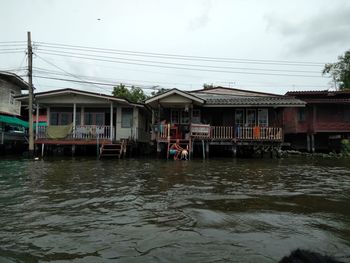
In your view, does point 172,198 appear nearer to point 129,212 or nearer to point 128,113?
point 129,212

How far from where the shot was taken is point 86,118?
23.6m

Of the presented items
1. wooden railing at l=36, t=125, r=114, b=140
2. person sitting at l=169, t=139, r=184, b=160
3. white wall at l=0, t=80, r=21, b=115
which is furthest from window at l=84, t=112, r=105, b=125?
white wall at l=0, t=80, r=21, b=115

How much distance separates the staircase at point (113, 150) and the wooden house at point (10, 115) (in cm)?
755

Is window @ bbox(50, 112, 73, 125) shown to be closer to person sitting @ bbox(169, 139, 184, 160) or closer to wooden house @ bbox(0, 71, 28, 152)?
wooden house @ bbox(0, 71, 28, 152)

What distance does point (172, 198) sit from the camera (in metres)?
7.70

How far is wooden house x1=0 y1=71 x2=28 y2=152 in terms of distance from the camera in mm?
24147

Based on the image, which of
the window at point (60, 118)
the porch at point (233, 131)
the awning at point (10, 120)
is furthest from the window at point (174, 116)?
the awning at point (10, 120)

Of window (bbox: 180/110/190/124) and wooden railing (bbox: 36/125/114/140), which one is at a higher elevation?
window (bbox: 180/110/190/124)

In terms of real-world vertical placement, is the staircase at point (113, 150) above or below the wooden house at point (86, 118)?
below

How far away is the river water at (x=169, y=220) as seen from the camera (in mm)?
4355

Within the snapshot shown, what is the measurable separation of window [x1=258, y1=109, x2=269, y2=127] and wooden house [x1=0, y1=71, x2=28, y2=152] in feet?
55.4

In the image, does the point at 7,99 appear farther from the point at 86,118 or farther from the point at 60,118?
the point at 86,118

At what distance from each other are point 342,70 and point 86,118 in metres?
30.3

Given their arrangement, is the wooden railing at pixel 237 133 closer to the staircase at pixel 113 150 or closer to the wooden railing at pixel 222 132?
the wooden railing at pixel 222 132
